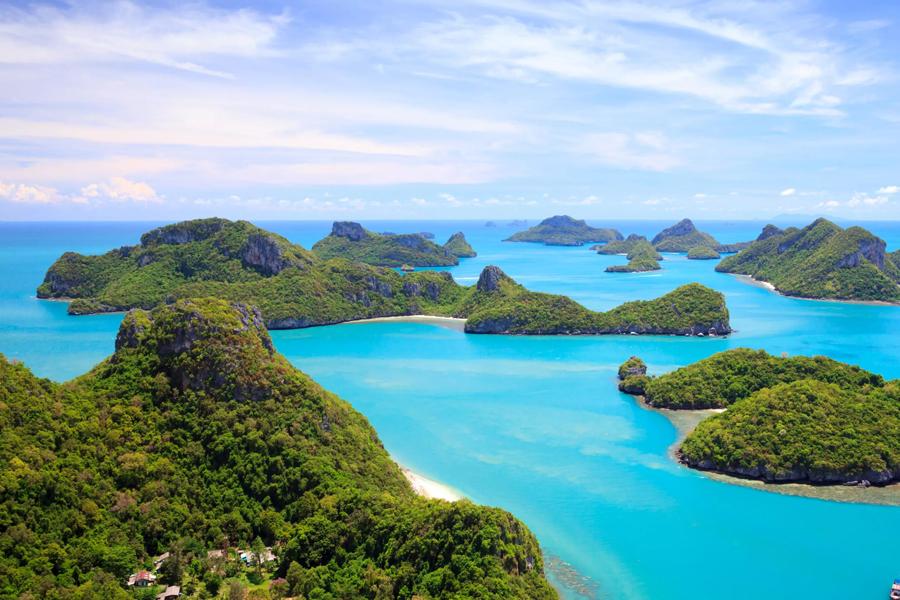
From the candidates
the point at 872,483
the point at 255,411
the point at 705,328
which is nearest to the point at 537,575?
the point at 255,411

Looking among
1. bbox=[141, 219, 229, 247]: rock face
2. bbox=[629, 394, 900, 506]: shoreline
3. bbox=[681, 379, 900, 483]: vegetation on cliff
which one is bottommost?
bbox=[629, 394, 900, 506]: shoreline

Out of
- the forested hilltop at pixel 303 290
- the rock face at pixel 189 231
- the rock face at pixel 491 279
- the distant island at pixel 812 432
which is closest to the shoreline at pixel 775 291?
the forested hilltop at pixel 303 290

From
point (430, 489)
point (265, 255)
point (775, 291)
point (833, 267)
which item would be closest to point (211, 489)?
point (430, 489)

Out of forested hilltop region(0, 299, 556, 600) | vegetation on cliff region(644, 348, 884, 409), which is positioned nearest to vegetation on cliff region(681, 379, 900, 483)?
vegetation on cliff region(644, 348, 884, 409)

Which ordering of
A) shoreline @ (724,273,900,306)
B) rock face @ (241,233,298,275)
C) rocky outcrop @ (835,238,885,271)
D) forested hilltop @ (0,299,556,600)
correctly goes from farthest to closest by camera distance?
1. rocky outcrop @ (835,238,885,271)
2. shoreline @ (724,273,900,306)
3. rock face @ (241,233,298,275)
4. forested hilltop @ (0,299,556,600)

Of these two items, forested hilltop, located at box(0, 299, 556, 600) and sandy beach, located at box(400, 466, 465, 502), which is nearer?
forested hilltop, located at box(0, 299, 556, 600)

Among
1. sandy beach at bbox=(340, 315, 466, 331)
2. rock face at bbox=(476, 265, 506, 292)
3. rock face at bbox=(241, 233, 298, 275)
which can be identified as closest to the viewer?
sandy beach at bbox=(340, 315, 466, 331)

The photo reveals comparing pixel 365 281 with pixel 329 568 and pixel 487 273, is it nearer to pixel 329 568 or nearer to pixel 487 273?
pixel 487 273

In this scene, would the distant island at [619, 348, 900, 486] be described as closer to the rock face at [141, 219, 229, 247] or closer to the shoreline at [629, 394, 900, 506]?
the shoreline at [629, 394, 900, 506]
